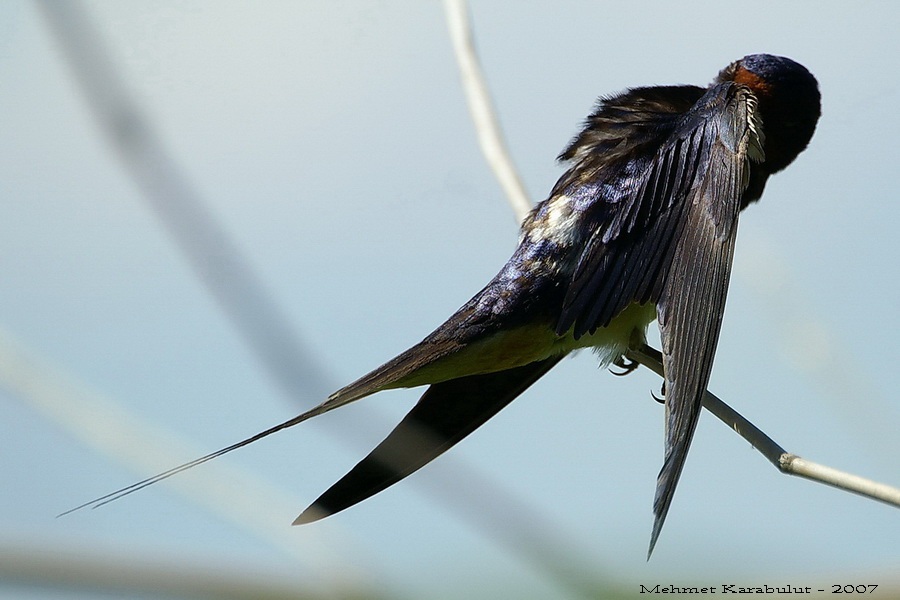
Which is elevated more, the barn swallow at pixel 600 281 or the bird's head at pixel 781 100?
the bird's head at pixel 781 100

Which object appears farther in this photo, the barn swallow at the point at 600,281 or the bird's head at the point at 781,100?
the bird's head at the point at 781,100

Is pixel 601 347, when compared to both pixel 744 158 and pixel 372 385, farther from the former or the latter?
pixel 372 385

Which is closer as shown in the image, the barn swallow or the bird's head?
the barn swallow

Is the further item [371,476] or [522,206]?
[522,206]

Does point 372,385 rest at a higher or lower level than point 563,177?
lower

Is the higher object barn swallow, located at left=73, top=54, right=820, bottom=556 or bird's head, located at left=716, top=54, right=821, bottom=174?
bird's head, located at left=716, top=54, right=821, bottom=174

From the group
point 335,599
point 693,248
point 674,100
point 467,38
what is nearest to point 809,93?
point 674,100

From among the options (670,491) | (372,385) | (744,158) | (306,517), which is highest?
(744,158)

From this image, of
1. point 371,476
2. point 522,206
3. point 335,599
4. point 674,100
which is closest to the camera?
point 335,599
